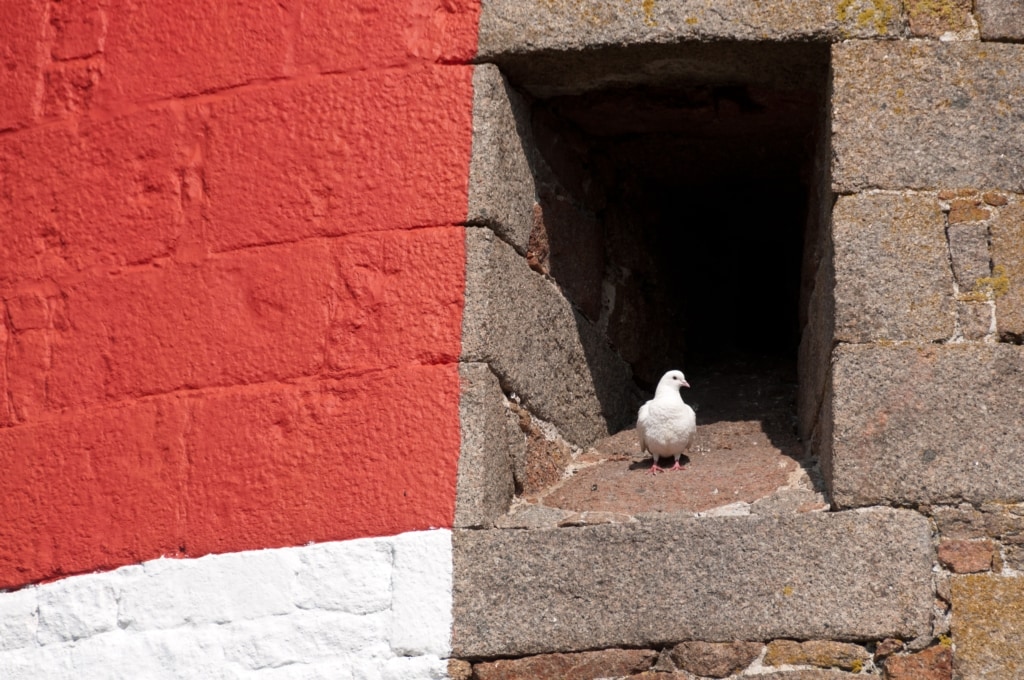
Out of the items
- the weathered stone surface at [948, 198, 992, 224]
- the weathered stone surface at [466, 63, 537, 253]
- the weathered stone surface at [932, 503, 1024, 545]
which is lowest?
the weathered stone surface at [932, 503, 1024, 545]

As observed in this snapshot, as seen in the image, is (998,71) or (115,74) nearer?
(998,71)

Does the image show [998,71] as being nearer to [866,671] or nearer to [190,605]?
[866,671]

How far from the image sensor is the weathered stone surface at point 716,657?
12.3 feet

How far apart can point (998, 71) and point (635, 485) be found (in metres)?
1.48

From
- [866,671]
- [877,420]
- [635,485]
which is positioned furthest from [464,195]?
[866,671]

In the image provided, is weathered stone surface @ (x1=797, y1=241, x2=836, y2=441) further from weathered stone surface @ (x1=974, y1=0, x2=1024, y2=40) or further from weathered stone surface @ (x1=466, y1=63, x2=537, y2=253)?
weathered stone surface @ (x1=466, y1=63, x2=537, y2=253)

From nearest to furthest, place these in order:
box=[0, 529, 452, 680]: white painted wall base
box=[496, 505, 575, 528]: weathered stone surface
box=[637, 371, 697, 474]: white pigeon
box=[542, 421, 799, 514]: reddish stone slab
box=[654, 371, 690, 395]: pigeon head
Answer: box=[0, 529, 452, 680]: white painted wall base → box=[496, 505, 575, 528]: weathered stone surface → box=[542, 421, 799, 514]: reddish stone slab → box=[637, 371, 697, 474]: white pigeon → box=[654, 371, 690, 395]: pigeon head

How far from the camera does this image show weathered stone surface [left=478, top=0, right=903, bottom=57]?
421cm

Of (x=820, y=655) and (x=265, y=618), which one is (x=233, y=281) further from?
(x=820, y=655)

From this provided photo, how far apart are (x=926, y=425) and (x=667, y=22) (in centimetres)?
130

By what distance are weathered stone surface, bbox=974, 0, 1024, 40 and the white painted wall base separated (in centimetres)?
197

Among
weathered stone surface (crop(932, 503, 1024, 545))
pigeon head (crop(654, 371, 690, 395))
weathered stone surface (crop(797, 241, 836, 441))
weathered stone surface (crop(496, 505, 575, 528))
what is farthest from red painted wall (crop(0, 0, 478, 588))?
weathered stone surface (crop(932, 503, 1024, 545))

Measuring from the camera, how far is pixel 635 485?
171 inches

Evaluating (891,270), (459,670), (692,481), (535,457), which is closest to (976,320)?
(891,270)
